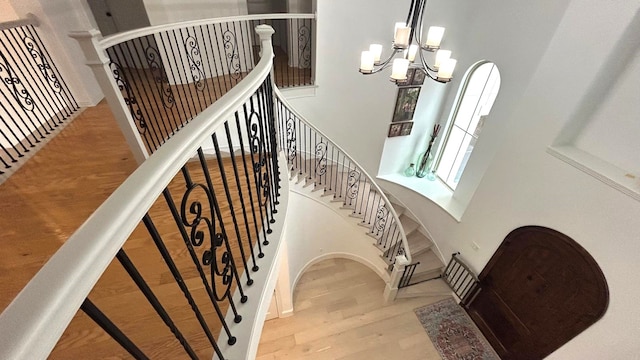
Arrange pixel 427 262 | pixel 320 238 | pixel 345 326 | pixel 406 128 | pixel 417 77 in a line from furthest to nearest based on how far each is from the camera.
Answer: pixel 406 128 < pixel 427 262 < pixel 320 238 < pixel 417 77 < pixel 345 326

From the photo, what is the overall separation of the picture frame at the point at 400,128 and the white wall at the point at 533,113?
0.15 m

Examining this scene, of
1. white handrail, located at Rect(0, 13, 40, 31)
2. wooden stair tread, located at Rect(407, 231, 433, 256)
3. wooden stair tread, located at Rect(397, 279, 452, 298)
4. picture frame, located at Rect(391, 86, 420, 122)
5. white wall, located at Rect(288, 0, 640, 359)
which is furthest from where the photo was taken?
wooden stair tread, located at Rect(407, 231, 433, 256)

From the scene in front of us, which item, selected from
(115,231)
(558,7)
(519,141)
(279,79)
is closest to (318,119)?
(279,79)

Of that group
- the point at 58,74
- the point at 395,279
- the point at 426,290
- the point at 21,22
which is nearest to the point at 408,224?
the point at 426,290

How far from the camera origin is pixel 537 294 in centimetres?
311

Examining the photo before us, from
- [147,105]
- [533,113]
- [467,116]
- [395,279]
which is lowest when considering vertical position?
[395,279]

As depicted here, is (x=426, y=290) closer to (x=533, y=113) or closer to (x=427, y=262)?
(x=427, y=262)

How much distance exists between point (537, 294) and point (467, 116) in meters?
2.79

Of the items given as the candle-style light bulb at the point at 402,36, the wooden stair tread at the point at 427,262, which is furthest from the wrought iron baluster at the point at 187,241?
the wooden stair tread at the point at 427,262

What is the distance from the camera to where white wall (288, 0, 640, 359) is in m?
2.30

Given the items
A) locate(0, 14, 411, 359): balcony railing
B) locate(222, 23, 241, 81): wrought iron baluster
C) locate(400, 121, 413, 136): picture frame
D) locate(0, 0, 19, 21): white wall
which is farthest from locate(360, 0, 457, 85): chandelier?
locate(0, 0, 19, 21): white wall

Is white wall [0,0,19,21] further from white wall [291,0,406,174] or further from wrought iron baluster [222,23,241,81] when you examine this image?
white wall [291,0,406,174]

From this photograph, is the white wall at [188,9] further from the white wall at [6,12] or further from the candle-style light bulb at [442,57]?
the candle-style light bulb at [442,57]

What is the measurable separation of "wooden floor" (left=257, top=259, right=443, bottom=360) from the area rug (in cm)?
12
